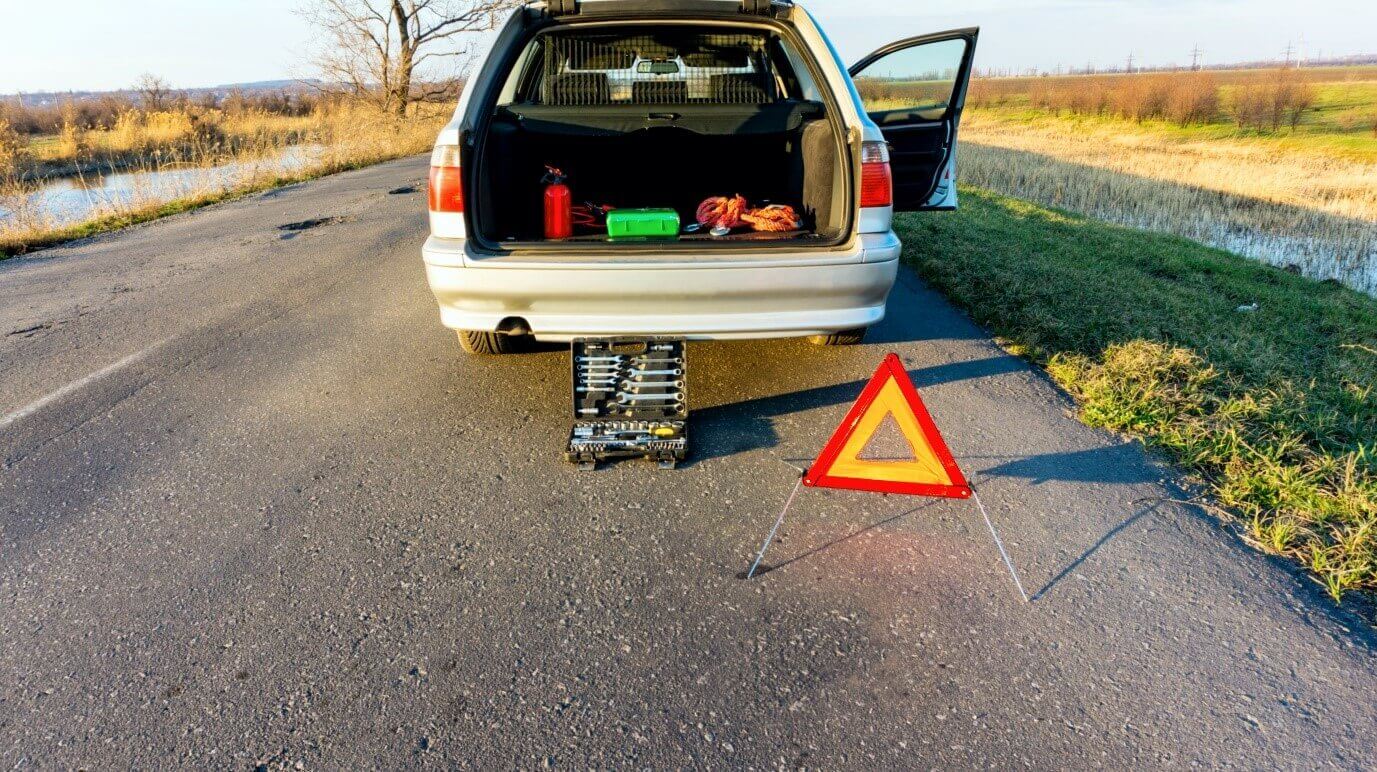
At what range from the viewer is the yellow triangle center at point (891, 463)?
2867 millimetres

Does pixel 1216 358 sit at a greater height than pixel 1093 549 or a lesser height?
greater

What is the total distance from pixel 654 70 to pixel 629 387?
2487 mm

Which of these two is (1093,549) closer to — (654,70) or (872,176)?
(872,176)

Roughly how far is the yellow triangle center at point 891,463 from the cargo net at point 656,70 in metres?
2.71

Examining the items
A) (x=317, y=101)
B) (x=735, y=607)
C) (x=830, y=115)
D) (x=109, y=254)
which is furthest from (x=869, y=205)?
(x=317, y=101)

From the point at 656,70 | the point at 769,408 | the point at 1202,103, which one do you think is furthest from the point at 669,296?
the point at 1202,103

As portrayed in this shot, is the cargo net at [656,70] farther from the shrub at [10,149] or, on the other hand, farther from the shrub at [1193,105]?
the shrub at [1193,105]

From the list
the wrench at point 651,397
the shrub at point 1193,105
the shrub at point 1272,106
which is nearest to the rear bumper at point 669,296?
the wrench at point 651,397

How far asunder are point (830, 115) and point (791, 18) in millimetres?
693

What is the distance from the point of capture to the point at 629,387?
3.66 m

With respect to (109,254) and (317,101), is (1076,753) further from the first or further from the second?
(317,101)

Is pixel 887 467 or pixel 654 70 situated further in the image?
pixel 654 70

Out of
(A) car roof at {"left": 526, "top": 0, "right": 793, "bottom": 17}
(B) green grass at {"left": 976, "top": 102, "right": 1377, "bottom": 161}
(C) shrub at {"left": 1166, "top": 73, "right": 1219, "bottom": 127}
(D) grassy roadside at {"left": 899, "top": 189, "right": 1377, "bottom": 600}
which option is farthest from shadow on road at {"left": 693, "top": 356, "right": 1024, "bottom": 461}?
(C) shrub at {"left": 1166, "top": 73, "right": 1219, "bottom": 127}

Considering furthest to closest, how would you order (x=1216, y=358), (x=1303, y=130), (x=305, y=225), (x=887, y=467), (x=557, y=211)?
1. (x=1303, y=130)
2. (x=305, y=225)
3. (x=1216, y=358)
4. (x=557, y=211)
5. (x=887, y=467)
